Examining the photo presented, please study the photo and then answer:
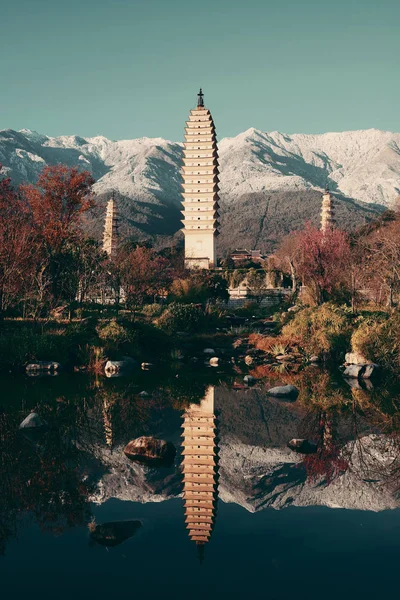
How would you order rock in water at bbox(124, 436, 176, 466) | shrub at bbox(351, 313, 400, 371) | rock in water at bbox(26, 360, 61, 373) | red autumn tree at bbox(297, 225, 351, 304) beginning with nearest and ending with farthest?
rock in water at bbox(124, 436, 176, 466), rock in water at bbox(26, 360, 61, 373), shrub at bbox(351, 313, 400, 371), red autumn tree at bbox(297, 225, 351, 304)

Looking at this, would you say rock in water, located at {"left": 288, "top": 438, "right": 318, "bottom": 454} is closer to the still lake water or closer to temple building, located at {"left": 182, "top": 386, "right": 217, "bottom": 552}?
Answer: the still lake water

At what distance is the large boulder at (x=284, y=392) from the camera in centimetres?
2077

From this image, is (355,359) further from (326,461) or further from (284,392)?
(326,461)

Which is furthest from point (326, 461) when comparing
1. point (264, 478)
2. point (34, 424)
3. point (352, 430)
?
point (34, 424)

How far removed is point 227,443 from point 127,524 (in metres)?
5.11

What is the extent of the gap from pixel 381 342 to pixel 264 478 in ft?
48.3

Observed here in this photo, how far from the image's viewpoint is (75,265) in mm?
35719

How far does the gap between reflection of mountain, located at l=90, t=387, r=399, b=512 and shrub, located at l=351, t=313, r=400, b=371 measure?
9931 millimetres

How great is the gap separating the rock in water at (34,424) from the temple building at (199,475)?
3491 millimetres

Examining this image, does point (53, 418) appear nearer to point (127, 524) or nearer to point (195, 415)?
point (195, 415)

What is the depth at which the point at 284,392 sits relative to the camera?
68.3 ft

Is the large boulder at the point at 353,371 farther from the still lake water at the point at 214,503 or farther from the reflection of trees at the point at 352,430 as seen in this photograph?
the still lake water at the point at 214,503

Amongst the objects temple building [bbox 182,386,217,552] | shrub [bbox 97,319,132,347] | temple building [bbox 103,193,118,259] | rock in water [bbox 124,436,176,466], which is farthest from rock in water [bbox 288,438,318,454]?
temple building [bbox 103,193,118,259]

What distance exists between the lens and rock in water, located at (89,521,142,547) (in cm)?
965
